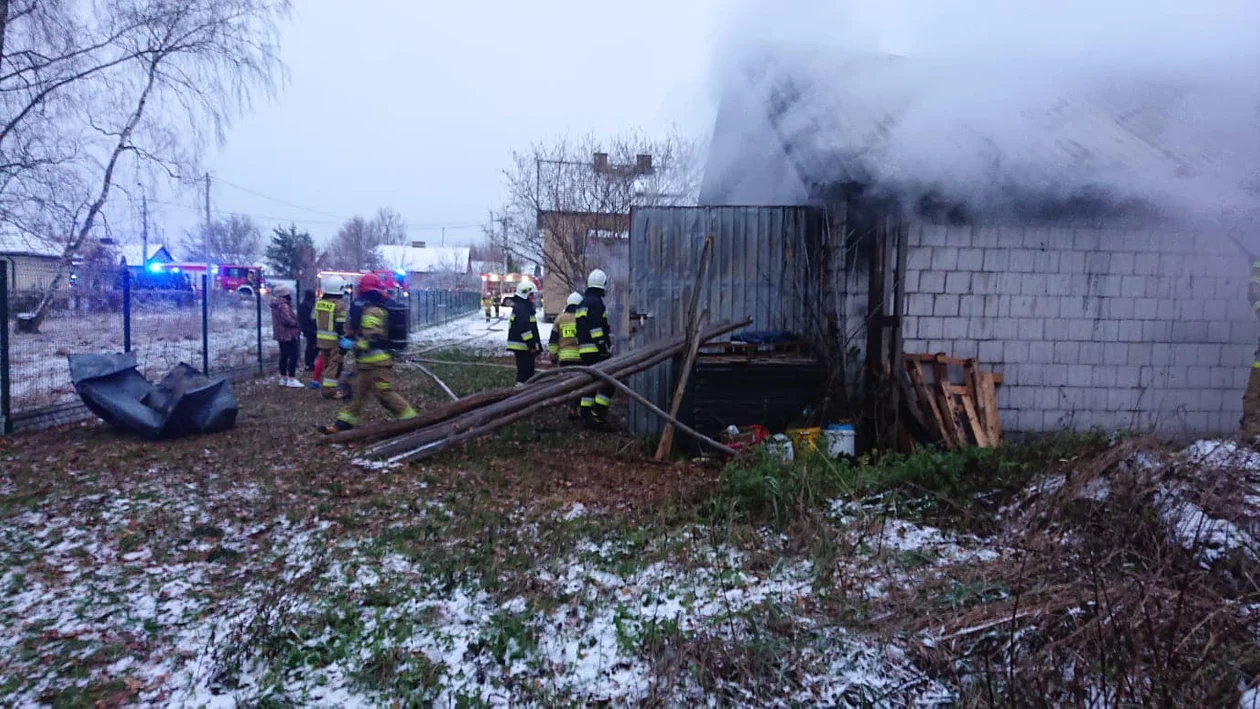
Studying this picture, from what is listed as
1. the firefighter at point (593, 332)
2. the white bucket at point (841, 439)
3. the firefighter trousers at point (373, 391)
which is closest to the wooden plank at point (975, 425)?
the white bucket at point (841, 439)

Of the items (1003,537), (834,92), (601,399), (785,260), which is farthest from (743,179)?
(1003,537)

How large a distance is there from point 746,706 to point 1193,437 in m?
6.55

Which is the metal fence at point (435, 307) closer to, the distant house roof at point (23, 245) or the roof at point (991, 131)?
the distant house roof at point (23, 245)

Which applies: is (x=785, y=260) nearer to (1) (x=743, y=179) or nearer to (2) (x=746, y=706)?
(1) (x=743, y=179)

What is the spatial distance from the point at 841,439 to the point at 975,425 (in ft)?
3.92

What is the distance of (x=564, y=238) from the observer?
54.7 feet

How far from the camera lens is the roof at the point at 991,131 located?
6535mm

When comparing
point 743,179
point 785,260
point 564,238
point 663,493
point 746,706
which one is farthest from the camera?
point 564,238

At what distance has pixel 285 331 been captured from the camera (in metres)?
11.2

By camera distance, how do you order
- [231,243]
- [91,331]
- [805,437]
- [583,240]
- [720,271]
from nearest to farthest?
1. [805,437]
2. [720,271]
3. [91,331]
4. [583,240]
5. [231,243]

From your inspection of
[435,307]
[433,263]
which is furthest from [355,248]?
[435,307]

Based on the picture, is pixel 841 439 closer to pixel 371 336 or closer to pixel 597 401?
pixel 597 401

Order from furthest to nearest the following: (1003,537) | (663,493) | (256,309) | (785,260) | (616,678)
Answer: (256,309) < (785,260) < (663,493) < (1003,537) < (616,678)

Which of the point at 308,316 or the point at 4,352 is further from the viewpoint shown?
the point at 308,316
